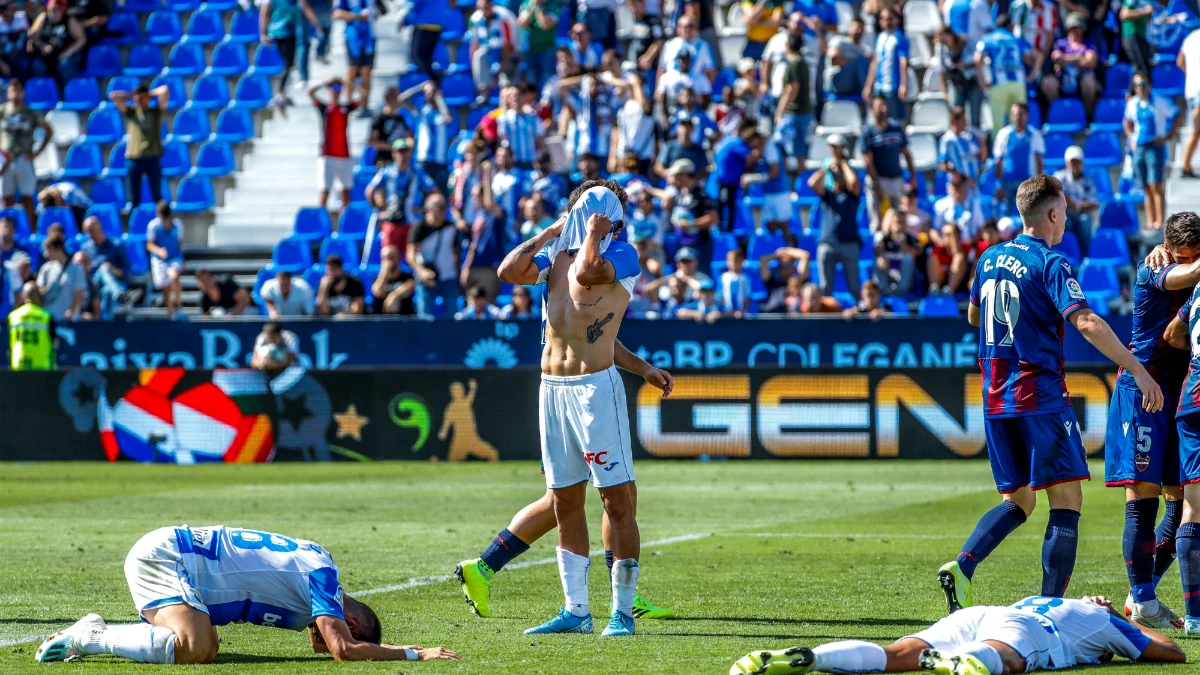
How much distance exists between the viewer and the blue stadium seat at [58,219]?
2497cm

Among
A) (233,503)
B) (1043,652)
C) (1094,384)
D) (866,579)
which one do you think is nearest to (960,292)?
(1094,384)

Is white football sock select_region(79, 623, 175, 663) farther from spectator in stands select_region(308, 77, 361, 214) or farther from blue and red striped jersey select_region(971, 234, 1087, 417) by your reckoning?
spectator in stands select_region(308, 77, 361, 214)

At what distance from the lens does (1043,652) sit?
614 cm

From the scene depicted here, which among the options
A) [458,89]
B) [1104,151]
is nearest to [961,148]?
[1104,151]

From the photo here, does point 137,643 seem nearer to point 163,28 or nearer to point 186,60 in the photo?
point 186,60

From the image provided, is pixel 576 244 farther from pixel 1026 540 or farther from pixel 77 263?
pixel 77 263

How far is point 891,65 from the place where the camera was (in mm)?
22484

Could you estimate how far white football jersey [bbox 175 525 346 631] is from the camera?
6723 millimetres

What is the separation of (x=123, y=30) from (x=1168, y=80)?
17248mm

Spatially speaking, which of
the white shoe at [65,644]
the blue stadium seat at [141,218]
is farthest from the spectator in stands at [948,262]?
the white shoe at [65,644]

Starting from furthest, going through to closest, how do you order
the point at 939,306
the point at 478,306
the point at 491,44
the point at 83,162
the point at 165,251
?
the point at 83,162, the point at 491,44, the point at 165,251, the point at 478,306, the point at 939,306

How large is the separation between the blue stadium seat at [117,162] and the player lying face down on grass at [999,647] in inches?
895

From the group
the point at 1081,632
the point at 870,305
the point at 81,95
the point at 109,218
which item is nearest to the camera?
the point at 1081,632

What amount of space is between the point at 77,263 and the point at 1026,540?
1474cm
